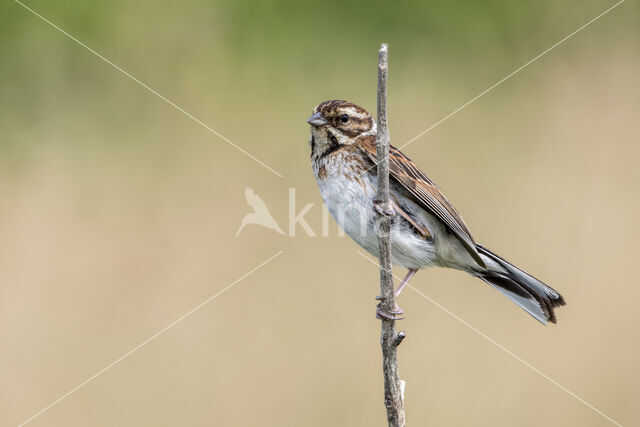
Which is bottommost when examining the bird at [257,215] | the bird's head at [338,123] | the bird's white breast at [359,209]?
the bird's white breast at [359,209]

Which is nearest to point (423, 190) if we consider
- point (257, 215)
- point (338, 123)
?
point (338, 123)

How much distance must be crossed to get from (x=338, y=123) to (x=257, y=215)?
1871 mm

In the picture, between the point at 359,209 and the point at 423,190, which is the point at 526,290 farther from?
the point at 359,209

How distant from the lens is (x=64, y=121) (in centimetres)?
597

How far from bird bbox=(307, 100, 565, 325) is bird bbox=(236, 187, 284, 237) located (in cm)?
153

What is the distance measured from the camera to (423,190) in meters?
3.80

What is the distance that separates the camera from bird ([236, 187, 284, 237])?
557cm

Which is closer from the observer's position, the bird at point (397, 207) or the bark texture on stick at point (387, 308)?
the bark texture on stick at point (387, 308)

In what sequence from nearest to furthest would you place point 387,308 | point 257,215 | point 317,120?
point 387,308 → point 317,120 → point 257,215

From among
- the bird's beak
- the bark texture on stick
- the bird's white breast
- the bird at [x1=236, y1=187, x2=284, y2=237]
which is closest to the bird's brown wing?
the bird's white breast

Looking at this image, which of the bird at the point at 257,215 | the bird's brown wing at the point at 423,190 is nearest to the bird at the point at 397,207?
the bird's brown wing at the point at 423,190

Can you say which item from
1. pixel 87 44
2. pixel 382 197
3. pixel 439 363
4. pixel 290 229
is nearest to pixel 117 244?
pixel 290 229

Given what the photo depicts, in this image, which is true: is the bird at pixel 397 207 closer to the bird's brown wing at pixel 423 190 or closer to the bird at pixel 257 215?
the bird's brown wing at pixel 423 190

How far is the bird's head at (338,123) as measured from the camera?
3.94m
